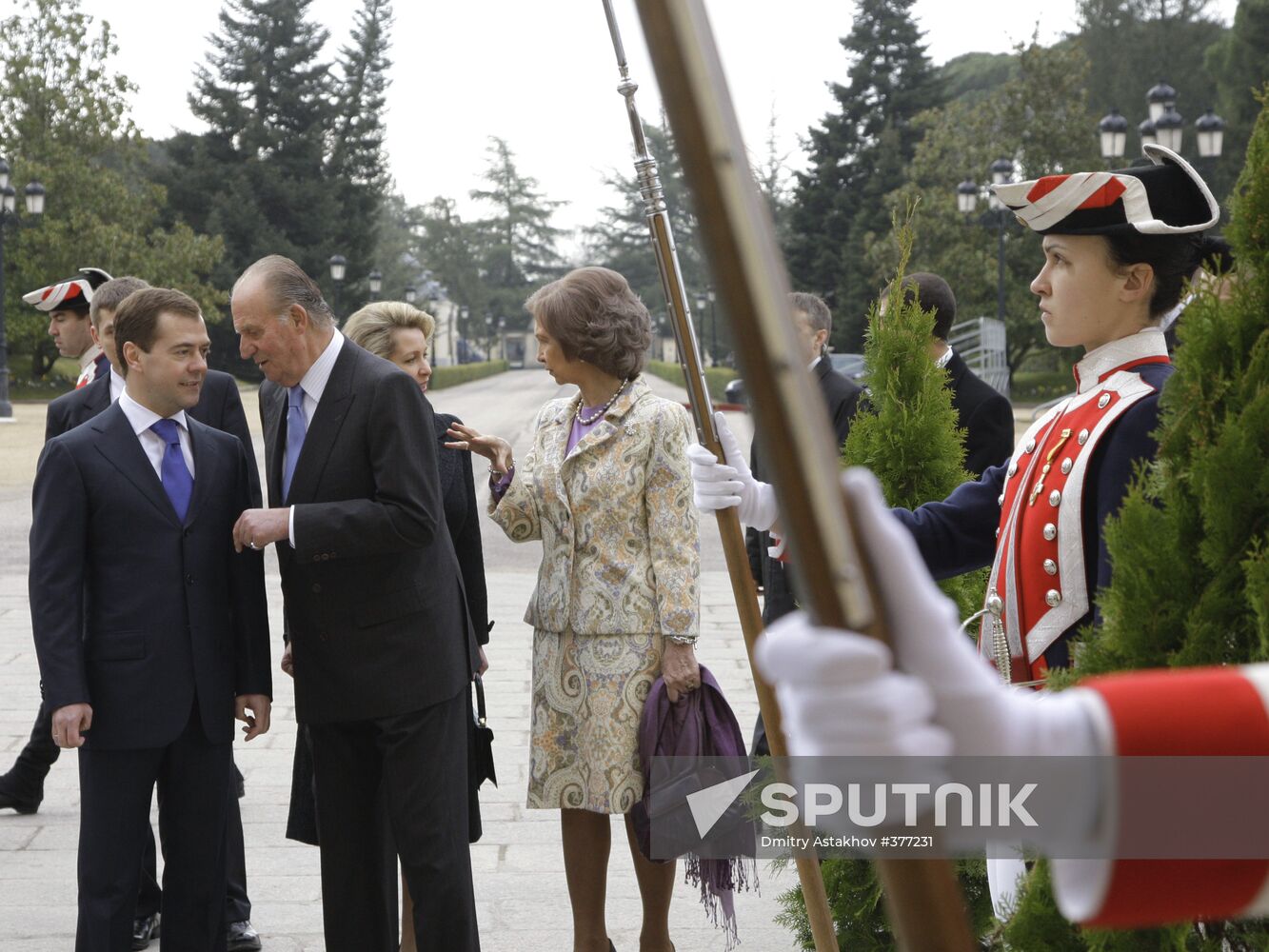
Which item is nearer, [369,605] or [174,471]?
[369,605]

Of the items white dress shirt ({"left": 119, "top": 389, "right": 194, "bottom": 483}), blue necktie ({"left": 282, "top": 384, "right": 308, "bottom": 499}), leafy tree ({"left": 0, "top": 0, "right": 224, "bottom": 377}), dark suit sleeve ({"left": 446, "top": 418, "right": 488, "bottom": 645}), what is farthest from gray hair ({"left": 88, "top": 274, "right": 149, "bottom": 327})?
leafy tree ({"left": 0, "top": 0, "right": 224, "bottom": 377})

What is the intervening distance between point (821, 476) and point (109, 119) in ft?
155

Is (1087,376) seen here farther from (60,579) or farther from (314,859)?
(314,859)

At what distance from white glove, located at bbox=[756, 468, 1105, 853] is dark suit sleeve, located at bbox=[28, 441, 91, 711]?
291 centimetres

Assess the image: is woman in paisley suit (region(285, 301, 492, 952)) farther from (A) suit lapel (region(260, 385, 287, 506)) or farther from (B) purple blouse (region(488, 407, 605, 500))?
(A) suit lapel (region(260, 385, 287, 506))

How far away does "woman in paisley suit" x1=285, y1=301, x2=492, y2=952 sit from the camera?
431 cm

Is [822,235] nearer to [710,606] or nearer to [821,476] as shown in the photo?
[710,606]

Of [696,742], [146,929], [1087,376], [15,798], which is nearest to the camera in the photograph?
[1087,376]

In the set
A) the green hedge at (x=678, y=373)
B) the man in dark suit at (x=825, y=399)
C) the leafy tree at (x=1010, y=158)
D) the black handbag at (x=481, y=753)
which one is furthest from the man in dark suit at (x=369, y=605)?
the leafy tree at (x=1010, y=158)

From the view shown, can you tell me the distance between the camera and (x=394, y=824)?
3.76 metres

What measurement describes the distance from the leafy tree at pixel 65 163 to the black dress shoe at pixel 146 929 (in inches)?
1574

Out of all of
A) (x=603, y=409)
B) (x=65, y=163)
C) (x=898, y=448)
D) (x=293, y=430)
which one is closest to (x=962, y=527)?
(x=898, y=448)

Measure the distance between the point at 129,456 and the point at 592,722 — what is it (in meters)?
1.48

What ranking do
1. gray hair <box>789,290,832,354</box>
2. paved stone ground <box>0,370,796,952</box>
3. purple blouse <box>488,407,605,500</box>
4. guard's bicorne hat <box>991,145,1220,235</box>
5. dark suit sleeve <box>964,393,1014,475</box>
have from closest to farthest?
guard's bicorne hat <box>991,145,1220,235</box>
purple blouse <box>488,407,605,500</box>
paved stone ground <box>0,370,796,952</box>
dark suit sleeve <box>964,393,1014,475</box>
gray hair <box>789,290,832,354</box>
